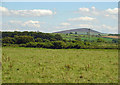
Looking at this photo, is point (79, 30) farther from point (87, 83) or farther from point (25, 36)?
A: point (87, 83)

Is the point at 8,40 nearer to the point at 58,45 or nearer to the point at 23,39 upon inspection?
the point at 23,39

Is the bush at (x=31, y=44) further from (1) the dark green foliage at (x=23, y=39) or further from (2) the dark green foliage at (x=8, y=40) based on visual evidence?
(2) the dark green foliage at (x=8, y=40)

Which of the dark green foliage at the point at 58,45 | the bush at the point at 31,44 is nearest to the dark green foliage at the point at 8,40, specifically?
the bush at the point at 31,44

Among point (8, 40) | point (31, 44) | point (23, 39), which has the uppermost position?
point (23, 39)

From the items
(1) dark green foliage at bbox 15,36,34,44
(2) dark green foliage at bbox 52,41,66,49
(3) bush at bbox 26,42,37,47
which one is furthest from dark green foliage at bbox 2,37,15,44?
(2) dark green foliage at bbox 52,41,66,49

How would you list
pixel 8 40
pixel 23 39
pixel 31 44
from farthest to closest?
pixel 8 40 < pixel 23 39 < pixel 31 44

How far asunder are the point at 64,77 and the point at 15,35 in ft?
112

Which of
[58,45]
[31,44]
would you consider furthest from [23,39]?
[58,45]

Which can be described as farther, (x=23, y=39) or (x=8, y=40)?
(x=8, y=40)

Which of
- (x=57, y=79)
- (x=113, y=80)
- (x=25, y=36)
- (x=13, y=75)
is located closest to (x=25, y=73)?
A: (x=13, y=75)

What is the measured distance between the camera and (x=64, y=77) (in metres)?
10.5

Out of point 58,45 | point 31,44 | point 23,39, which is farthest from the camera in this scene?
point 23,39

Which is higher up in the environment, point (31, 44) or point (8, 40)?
point (8, 40)

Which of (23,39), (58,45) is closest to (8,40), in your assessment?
(23,39)
